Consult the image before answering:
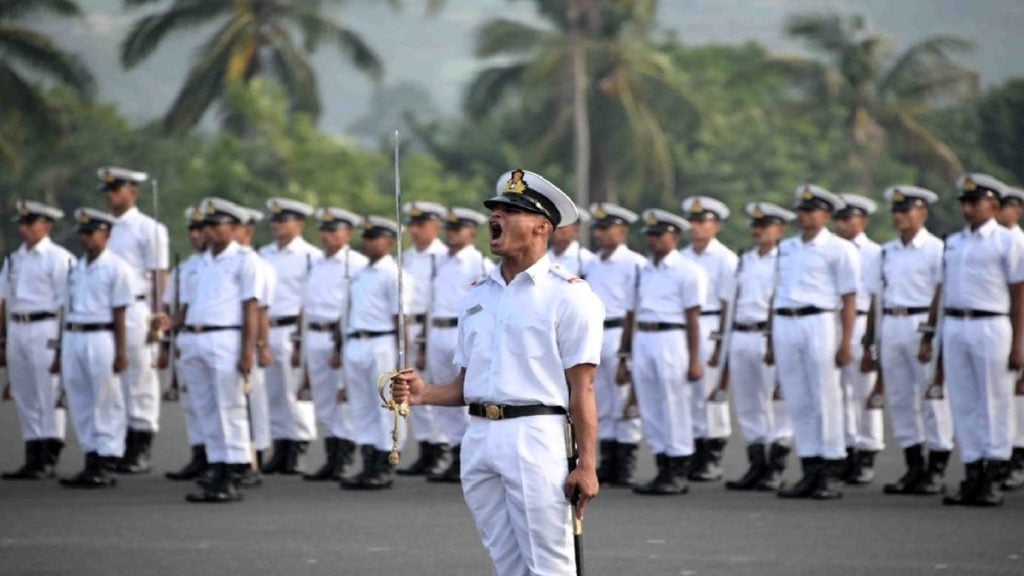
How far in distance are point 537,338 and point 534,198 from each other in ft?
1.72

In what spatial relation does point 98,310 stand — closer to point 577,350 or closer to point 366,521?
point 366,521

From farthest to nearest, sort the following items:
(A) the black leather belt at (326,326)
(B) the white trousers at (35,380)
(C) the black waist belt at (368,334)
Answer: (A) the black leather belt at (326,326) → (B) the white trousers at (35,380) → (C) the black waist belt at (368,334)

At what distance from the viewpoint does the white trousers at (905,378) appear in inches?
595

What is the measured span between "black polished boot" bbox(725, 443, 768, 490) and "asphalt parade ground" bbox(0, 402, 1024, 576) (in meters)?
0.17

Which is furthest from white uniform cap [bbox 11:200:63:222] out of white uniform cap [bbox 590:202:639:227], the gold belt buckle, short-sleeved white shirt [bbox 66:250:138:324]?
the gold belt buckle

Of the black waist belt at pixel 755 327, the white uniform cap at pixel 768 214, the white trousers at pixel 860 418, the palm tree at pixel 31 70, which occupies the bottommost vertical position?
the white trousers at pixel 860 418

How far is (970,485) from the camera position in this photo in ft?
44.8

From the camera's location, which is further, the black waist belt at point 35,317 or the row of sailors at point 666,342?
the black waist belt at point 35,317

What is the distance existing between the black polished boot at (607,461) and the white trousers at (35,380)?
13.9ft

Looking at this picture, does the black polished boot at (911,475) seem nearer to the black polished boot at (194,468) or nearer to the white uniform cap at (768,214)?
the white uniform cap at (768,214)

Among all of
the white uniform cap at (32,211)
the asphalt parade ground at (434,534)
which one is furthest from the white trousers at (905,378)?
the white uniform cap at (32,211)

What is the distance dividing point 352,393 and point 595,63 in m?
33.5

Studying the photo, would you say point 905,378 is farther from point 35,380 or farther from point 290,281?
point 35,380

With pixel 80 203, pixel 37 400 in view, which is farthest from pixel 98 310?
pixel 80 203
